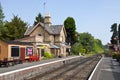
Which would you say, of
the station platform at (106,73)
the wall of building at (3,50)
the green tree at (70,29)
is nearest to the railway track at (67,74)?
the station platform at (106,73)

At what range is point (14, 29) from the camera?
8638 centimetres

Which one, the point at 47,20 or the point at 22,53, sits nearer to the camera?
Result: the point at 22,53

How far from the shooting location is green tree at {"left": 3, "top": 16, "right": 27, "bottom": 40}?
84.7 metres

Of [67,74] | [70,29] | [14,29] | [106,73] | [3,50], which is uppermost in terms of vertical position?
[70,29]

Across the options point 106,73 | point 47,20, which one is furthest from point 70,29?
point 106,73

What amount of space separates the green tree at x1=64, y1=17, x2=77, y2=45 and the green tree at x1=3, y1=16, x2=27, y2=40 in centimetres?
1688

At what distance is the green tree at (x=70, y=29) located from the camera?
106 m

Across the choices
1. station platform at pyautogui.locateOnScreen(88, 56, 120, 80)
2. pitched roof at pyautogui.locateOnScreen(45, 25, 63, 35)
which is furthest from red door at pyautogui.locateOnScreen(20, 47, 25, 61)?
pitched roof at pyautogui.locateOnScreen(45, 25, 63, 35)

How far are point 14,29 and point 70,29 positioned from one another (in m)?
25.5

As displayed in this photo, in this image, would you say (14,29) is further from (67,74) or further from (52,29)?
(67,74)

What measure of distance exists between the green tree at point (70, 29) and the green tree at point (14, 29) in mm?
16880

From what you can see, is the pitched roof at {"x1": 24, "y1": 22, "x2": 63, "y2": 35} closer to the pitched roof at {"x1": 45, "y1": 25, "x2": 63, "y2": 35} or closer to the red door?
the pitched roof at {"x1": 45, "y1": 25, "x2": 63, "y2": 35}

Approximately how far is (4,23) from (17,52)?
1747 inches

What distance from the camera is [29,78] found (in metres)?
27.3
